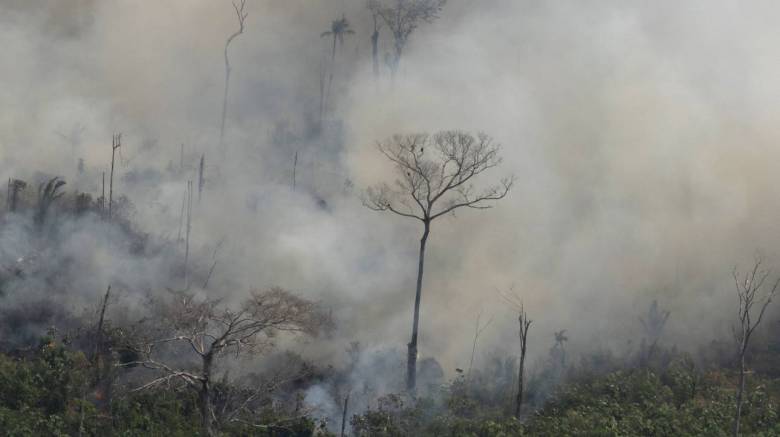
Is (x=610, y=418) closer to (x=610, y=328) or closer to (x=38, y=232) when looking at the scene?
(x=610, y=328)

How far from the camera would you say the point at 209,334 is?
2698cm

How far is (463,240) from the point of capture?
44.7m

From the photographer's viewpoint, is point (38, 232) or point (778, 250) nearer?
point (38, 232)

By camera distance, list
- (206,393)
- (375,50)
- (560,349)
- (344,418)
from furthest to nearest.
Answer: (375,50)
(560,349)
(344,418)
(206,393)

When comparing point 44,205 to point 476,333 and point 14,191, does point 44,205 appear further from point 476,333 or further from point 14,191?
point 476,333

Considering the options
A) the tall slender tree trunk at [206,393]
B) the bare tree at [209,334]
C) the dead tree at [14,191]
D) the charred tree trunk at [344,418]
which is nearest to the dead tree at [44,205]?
the dead tree at [14,191]

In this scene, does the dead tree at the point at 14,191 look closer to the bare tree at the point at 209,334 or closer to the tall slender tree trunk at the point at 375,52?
the bare tree at the point at 209,334

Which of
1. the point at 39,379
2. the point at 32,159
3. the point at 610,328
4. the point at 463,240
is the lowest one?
the point at 39,379

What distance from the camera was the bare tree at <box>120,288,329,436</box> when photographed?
2369cm

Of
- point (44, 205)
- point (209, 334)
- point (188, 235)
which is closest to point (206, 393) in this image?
point (209, 334)

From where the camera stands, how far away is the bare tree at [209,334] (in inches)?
933

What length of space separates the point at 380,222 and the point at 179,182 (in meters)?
13.0

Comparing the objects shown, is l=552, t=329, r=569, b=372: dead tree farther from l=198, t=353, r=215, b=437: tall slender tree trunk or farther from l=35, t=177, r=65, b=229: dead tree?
l=35, t=177, r=65, b=229: dead tree

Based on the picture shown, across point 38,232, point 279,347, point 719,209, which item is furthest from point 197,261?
point 719,209
